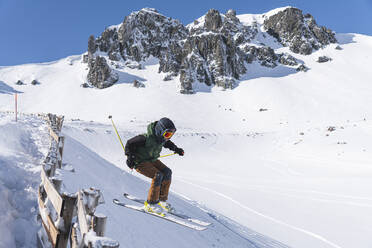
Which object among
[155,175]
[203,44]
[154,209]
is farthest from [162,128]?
[203,44]

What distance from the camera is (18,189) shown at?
4691 mm

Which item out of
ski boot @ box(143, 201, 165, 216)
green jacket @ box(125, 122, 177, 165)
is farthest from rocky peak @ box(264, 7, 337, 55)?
ski boot @ box(143, 201, 165, 216)

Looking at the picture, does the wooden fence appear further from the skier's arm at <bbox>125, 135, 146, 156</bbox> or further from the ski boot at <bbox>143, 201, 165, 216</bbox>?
the ski boot at <bbox>143, 201, 165, 216</bbox>

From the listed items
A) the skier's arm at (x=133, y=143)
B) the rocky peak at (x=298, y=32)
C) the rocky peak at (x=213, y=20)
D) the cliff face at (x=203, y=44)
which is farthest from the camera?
the rocky peak at (x=298, y=32)

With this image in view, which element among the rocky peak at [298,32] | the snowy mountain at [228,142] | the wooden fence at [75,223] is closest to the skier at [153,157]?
the snowy mountain at [228,142]

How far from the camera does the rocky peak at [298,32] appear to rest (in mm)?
90875

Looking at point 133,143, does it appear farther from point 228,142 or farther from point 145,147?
point 228,142

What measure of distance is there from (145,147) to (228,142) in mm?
26957

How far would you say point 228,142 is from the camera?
31484mm

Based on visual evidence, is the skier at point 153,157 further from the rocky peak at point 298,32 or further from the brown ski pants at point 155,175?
the rocky peak at point 298,32

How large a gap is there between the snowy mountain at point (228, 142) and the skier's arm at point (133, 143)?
141 cm

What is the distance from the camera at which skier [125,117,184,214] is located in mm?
5188

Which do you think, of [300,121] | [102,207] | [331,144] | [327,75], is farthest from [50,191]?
[327,75]

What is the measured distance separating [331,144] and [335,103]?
36.5 metres
